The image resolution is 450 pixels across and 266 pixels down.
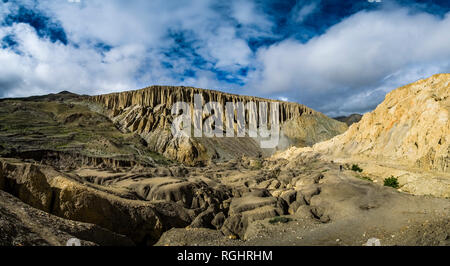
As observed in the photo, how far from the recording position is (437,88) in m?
32.2

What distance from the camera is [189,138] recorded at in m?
61.4

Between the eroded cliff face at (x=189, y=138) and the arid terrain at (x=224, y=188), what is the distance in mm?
790

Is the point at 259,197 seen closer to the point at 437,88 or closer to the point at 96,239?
the point at 96,239

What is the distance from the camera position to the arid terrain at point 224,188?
1020cm

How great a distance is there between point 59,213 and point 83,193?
4.24ft

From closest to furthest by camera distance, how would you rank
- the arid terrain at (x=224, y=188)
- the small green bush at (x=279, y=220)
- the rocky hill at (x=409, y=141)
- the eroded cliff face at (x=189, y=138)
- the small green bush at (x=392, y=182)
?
the arid terrain at (x=224, y=188) < the small green bush at (x=279, y=220) < the rocky hill at (x=409, y=141) < the small green bush at (x=392, y=182) < the eroded cliff face at (x=189, y=138)

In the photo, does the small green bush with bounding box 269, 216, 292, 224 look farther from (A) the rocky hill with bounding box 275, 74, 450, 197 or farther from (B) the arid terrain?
(A) the rocky hill with bounding box 275, 74, 450, 197

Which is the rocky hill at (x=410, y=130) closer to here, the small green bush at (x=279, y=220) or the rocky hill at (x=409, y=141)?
the rocky hill at (x=409, y=141)

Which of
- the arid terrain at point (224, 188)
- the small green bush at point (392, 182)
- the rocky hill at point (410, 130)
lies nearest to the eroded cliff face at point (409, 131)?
the rocky hill at point (410, 130)

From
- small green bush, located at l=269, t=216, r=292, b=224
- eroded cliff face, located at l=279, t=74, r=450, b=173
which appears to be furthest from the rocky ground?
eroded cliff face, located at l=279, t=74, r=450, b=173

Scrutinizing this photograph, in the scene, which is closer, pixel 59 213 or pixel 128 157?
pixel 59 213

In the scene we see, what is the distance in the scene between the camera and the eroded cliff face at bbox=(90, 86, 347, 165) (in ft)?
197

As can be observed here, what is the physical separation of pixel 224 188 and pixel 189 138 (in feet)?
128
